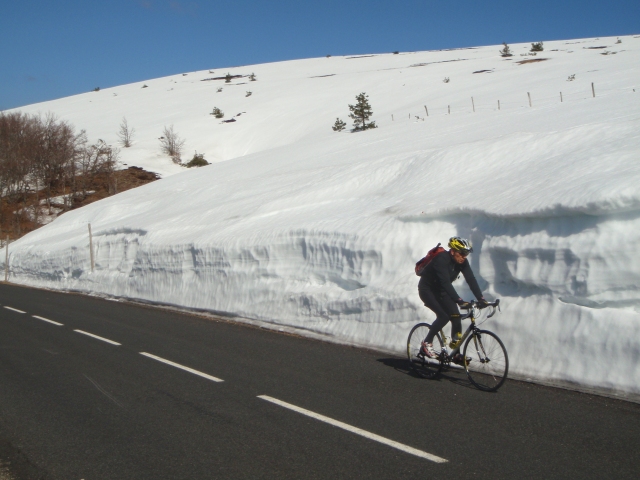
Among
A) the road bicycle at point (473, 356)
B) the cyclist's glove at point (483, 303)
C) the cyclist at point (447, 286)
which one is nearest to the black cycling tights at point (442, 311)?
the cyclist at point (447, 286)

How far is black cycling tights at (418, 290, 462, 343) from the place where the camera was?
7609 millimetres

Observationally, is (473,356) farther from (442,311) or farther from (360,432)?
(360,432)

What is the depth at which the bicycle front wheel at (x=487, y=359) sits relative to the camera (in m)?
7.08

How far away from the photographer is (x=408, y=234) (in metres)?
11.4

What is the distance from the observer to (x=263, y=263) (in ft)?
46.6

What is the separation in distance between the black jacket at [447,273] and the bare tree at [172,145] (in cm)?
4702

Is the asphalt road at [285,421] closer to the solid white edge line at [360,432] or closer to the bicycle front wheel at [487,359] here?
the solid white edge line at [360,432]

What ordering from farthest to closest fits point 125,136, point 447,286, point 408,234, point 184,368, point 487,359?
1. point 125,136
2. point 408,234
3. point 184,368
4. point 447,286
5. point 487,359

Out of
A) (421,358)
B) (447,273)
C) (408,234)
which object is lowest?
(421,358)

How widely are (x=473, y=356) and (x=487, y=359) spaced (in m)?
0.37

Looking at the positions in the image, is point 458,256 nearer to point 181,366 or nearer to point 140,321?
point 181,366

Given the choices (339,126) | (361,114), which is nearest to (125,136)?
(339,126)

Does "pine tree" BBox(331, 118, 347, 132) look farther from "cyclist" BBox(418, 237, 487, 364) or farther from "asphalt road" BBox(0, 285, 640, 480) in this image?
"cyclist" BBox(418, 237, 487, 364)

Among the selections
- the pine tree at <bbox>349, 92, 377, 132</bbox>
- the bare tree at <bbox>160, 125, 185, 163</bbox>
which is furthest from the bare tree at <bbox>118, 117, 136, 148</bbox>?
the pine tree at <bbox>349, 92, 377, 132</bbox>
